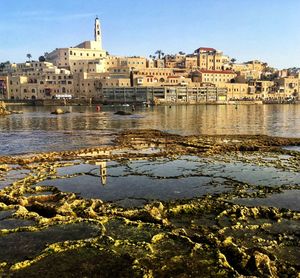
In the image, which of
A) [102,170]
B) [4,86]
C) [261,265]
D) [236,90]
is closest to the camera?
[261,265]

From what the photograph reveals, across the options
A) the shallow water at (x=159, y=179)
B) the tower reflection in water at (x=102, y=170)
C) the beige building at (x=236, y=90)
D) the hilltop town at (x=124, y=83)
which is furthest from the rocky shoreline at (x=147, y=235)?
the beige building at (x=236, y=90)

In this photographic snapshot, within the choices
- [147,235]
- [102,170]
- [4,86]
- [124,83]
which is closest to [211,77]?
[124,83]

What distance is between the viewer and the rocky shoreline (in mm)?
9336

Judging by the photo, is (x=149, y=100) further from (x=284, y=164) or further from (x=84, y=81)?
(x=284, y=164)

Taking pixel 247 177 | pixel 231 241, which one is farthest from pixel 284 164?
pixel 231 241

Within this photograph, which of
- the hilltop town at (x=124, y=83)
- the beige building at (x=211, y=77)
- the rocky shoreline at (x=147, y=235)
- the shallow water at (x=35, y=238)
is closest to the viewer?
the rocky shoreline at (x=147, y=235)

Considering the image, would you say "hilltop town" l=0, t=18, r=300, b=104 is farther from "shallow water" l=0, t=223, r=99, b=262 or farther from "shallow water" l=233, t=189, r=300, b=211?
"shallow water" l=0, t=223, r=99, b=262

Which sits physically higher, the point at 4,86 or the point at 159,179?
the point at 4,86

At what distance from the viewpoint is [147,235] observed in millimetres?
11484

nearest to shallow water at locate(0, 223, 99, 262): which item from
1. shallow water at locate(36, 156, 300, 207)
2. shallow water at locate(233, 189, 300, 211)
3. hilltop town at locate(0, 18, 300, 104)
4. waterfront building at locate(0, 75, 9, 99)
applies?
shallow water at locate(36, 156, 300, 207)

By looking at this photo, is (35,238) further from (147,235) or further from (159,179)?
(159,179)

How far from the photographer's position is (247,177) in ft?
64.1

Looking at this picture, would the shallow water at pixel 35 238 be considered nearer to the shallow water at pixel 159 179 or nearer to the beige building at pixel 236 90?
the shallow water at pixel 159 179

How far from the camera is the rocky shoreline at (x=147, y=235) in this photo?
9336mm
